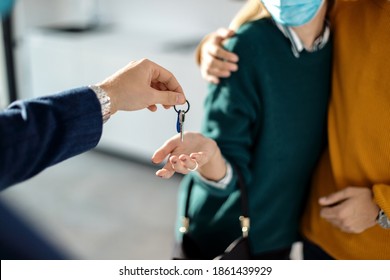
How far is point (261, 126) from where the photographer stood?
99 cm

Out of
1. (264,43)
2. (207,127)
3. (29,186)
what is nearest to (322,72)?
(264,43)

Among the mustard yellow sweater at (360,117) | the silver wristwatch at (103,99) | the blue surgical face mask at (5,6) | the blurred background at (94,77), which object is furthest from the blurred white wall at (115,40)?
the silver wristwatch at (103,99)

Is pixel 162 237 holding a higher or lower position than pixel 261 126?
lower

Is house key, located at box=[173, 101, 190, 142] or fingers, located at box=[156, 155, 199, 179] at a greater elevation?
house key, located at box=[173, 101, 190, 142]

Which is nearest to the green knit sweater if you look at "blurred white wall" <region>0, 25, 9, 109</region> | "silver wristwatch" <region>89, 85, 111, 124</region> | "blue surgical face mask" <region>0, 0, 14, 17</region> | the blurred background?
"silver wristwatch" <region>89, 85, 111, 124</region>

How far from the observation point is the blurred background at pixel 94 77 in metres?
2.23

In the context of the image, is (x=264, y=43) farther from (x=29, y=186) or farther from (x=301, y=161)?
(x=29, y=186)

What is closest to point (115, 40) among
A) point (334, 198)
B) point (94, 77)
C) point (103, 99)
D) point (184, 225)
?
point (94, 77)

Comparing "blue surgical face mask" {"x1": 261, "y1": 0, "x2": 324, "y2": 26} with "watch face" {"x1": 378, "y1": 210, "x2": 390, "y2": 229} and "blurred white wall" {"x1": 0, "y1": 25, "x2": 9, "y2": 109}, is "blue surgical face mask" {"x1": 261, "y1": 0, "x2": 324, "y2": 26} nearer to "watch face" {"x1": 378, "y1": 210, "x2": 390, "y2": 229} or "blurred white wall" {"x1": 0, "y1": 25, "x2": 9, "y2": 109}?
"watch face" {"x1": 378, "y1": 210, "x2": 390, "y2": 229}

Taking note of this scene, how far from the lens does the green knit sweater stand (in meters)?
0.95

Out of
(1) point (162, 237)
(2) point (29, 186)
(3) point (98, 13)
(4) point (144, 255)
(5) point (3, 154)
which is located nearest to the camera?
(5) point (3, 154)

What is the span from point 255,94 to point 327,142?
200 millimetres

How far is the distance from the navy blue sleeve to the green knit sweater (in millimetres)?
382

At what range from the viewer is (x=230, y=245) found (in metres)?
0.94
